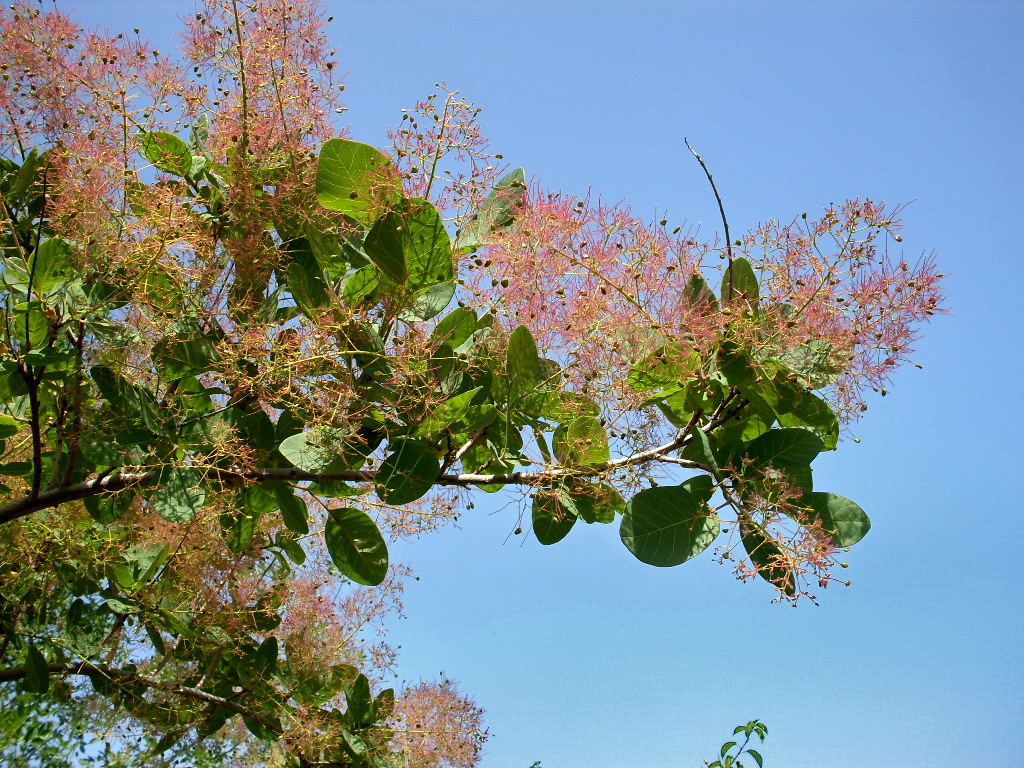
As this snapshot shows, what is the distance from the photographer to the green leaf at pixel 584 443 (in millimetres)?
1857

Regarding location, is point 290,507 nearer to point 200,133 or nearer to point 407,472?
point 407,472

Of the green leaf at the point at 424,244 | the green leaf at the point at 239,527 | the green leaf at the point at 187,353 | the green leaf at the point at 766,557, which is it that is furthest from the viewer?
the green leaf at the point at 239,527

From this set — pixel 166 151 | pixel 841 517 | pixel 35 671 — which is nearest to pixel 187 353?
pixel 166 151

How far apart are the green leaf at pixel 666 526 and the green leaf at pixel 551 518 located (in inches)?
7.3

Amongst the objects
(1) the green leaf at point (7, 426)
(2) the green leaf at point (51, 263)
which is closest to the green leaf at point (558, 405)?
(2) the green leaf at point (51, 263)

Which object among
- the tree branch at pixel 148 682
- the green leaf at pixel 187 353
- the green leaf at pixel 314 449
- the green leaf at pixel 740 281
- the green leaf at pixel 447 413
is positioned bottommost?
the tree branch at pixel 148 682

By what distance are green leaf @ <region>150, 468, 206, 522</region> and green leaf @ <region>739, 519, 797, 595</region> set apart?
4.00ft

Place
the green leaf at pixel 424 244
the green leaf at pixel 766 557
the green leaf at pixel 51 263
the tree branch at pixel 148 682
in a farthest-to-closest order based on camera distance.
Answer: the tree branch at pixel 148 682
the green leaf at pixel 51 263
the green leaf at pixel 424 244
the green leaf at pixel 766 557

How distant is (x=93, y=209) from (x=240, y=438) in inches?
25.8

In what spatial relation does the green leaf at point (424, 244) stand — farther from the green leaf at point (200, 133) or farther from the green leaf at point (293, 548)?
the green leaf at point (293, 548)

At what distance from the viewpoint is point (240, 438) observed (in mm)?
2018

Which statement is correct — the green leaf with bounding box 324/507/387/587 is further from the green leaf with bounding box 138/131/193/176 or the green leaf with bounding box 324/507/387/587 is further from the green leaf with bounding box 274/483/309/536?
the green leaf with bounding box 138/131/193/176

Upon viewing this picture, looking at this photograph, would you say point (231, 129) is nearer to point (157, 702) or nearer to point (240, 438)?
point (240, 438)

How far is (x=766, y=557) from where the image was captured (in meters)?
1.78
